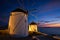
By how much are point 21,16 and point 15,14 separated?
39.0 inches

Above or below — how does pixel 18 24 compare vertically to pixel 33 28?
above

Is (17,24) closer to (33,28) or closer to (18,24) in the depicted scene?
(18,24)

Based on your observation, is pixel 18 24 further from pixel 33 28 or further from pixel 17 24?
pixel 33 28

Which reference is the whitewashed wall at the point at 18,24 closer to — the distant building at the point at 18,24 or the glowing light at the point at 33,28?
the distant building at the point at 18,24

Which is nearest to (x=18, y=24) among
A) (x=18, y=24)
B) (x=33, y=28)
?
(x=18, y=24)

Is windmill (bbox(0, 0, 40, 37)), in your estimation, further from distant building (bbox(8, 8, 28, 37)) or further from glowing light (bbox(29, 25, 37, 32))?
glowing light (bbox(29, 25, 37, 32))

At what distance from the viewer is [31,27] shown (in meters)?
39.2

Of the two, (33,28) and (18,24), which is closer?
(18,24)

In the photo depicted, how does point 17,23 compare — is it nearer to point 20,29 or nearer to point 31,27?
point 20,29

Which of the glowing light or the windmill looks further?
the glowing light

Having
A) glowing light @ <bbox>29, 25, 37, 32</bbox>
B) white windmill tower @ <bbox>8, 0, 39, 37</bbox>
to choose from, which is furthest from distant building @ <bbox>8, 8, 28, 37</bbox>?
glowing light @ <bbox>29, 25, 37, 32</bbox>

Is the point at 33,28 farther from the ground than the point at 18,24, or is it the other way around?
the point at 18,24

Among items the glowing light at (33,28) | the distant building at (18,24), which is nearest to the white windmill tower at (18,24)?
the distant building at (18,24)

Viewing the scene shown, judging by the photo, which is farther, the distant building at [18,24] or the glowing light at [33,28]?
the glowing light at [33,28]
